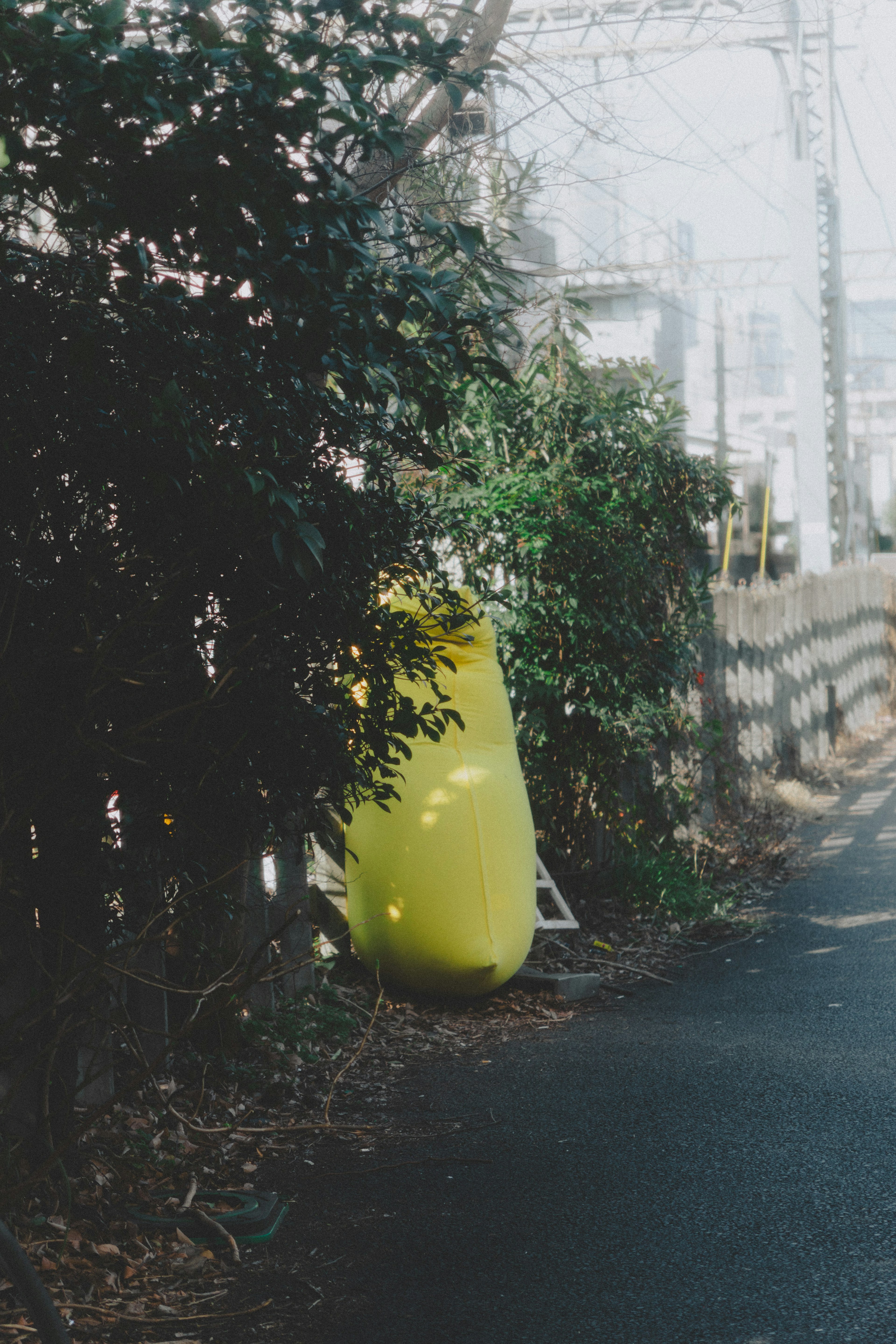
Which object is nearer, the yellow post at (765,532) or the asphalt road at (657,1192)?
the asphalt road at (657,1192)

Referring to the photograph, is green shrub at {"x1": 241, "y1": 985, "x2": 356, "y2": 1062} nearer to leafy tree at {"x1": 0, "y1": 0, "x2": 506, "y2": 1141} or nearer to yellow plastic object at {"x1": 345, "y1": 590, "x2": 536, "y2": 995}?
yellow plastic object at {"x1": 345, "y1": 590, "x2": 536, "y2": 995}

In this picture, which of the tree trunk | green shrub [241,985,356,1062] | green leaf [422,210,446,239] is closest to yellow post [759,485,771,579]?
the tree trunk

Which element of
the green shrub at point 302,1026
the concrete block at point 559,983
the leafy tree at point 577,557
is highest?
the leafy tree at point 577,557

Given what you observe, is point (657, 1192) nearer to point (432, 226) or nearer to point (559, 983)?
point (559, 983)

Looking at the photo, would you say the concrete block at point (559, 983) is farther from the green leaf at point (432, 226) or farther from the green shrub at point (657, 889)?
the green leaf at point (432, 226)

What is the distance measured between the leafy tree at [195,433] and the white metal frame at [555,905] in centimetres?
244

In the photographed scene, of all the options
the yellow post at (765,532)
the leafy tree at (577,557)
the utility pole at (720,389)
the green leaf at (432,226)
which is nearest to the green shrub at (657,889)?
the leafy tree at (577,557)

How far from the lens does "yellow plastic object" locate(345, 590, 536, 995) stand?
16.6 ft

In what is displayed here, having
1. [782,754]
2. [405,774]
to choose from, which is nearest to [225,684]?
[405,774]

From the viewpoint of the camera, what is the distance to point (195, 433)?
277 centimetres

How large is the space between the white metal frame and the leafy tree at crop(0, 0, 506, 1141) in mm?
2445

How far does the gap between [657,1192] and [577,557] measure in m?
3.46

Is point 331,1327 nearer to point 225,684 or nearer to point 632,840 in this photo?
point 225,684

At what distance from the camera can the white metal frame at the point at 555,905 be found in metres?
5.96
